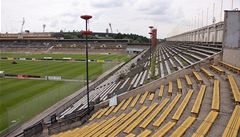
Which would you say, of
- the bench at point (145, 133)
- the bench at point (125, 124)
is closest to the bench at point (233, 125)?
the bench at point (145, 133)

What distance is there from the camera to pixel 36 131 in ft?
40.2

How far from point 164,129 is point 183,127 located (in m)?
0.61

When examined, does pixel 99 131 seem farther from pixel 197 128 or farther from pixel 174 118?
pixel 197 128

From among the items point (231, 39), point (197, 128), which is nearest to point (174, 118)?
point (197, 128)

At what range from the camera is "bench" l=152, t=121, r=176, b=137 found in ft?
24.6

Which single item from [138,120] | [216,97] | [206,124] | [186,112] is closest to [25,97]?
[138,120]

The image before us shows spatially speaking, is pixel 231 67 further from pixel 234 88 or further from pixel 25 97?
pixel 25 97

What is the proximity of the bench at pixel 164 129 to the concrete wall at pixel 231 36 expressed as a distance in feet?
27.0

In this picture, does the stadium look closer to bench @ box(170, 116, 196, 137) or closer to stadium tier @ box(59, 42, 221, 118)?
bench @ box(170, 116, 196, 137)

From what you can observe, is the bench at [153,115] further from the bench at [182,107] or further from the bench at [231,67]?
the bench at [231,67]

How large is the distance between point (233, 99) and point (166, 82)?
534 cm

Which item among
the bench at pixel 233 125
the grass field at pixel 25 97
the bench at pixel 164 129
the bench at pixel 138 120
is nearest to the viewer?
the bench at pixel 233 125

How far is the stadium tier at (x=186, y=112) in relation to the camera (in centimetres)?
772

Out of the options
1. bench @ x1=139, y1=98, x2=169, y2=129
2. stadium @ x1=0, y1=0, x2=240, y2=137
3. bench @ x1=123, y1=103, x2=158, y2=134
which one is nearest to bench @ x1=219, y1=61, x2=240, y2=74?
stadium @ x1=0, y1=0, x2=240, y2=137
